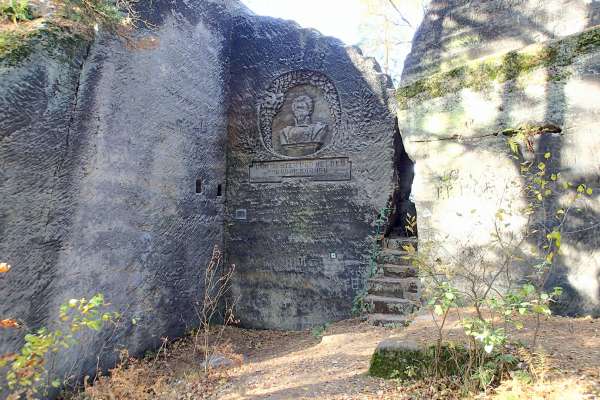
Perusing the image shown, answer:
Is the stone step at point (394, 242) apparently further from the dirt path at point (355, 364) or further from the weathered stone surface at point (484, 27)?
the weathered stone surface at point (484, 27)

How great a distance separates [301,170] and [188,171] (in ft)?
5.12

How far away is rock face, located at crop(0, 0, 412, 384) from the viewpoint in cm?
342

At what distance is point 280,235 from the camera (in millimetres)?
5426

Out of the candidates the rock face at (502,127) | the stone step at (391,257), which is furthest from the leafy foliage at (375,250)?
the rock face at (502,127)

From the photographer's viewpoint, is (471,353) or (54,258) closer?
(471,353)

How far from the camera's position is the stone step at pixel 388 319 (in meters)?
4.16

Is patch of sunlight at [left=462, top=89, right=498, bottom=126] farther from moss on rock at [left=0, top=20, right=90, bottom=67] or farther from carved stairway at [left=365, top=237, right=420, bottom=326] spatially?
moss on rock at [left=0, top=20, right=90, bottom=67]

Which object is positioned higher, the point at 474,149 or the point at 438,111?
the point at 438,111

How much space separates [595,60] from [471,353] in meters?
2.54

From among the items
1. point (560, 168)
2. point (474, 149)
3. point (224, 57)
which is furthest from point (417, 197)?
point (224, 57)

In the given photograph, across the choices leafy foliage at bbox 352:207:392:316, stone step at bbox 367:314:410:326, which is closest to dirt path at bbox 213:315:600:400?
stone step at bbox 367:314:410:326

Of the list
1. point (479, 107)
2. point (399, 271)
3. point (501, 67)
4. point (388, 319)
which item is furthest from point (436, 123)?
point (388, 319)

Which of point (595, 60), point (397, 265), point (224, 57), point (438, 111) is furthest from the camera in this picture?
point (224, 57)

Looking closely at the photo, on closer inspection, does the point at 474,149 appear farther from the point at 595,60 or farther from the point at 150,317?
the point at 150,317
